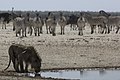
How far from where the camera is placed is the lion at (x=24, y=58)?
14242mm

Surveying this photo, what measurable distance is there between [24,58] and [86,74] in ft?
7.80

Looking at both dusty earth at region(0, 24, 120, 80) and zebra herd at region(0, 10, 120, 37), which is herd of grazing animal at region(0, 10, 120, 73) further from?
dusty earth at region(0, 24, 120, 80)

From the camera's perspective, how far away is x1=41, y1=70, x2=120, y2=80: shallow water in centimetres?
1458

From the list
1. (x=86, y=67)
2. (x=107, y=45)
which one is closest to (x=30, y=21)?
(x=107, y=45)

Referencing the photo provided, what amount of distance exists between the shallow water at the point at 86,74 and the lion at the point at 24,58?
1.95ft

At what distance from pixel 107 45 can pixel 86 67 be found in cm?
880

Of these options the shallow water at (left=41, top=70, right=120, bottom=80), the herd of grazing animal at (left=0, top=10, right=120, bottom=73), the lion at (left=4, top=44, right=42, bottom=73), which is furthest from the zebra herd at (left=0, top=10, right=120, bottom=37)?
the lion at (left=4, top=44, right=42, bottom=73)

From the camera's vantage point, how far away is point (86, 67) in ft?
55.1

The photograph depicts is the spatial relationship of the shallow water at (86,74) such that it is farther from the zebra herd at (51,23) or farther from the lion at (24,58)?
the zebra herd at (51,23)

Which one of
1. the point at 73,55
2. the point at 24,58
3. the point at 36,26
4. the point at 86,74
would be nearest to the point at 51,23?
the point at 36,26

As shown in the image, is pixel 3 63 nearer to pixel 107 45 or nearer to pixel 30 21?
pixel 107 45

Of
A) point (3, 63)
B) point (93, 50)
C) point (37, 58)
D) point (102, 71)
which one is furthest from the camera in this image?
point (93, 50)

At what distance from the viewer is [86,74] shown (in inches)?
600

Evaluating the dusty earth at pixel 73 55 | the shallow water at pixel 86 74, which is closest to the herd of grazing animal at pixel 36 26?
the dusty earth at pixel 73 55
